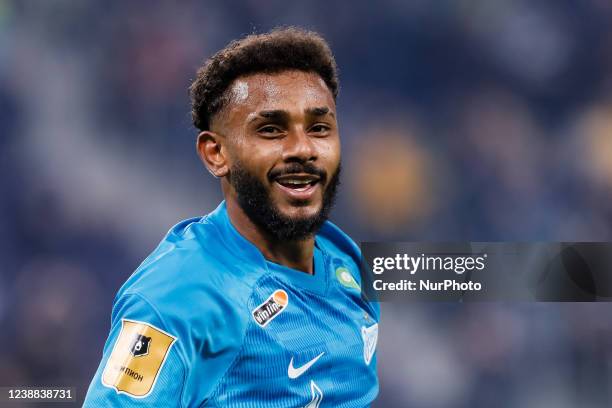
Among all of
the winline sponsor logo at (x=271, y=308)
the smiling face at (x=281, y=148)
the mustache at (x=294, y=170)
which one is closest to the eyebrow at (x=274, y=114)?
the smiling face at (x=281, y=148)

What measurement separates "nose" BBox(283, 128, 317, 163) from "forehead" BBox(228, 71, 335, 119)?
57 millimetres

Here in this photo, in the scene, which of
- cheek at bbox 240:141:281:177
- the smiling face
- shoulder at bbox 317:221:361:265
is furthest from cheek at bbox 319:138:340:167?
shoulder at bbox 317:221:361:265

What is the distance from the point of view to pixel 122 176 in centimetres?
445

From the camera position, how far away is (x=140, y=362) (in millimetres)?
1625

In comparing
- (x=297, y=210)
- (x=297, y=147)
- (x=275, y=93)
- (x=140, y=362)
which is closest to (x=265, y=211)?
(x=297, y=210)

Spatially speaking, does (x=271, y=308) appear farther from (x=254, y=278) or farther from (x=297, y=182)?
(x=297, y=182)

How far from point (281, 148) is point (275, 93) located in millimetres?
133

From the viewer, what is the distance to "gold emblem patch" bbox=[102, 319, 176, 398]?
63.7 inches

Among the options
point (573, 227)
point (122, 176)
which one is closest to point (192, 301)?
point (122, 176)

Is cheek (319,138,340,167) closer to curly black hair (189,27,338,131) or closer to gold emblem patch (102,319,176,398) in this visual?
curly black hair (189,27,338,131)

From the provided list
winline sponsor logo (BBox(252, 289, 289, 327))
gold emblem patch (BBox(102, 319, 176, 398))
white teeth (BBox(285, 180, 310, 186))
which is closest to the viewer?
gold emblem patch (BBox(102, 319, 176, 398))

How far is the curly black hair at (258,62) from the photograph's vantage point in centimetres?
192

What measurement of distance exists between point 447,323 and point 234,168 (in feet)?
9.02

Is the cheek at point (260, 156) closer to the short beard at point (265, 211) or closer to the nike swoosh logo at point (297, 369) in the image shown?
the short beard at point (265, 211)
